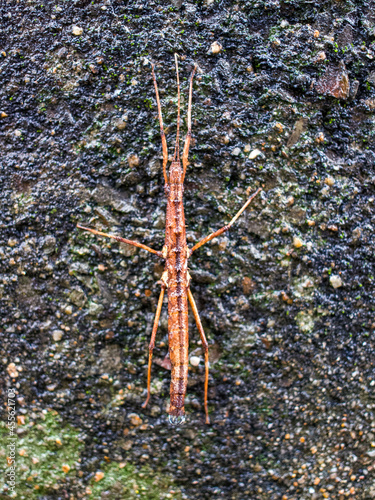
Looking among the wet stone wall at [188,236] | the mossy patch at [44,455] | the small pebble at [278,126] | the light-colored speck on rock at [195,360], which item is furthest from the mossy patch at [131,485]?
the small pebble at [278,126]

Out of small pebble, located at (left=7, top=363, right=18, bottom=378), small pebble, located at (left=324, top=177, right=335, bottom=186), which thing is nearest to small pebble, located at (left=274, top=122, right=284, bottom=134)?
small pebble, located at (left=324, top=177, right=335, bottom=186)

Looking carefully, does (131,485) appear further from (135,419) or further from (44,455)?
(44,455)

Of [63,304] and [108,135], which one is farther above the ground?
[108,135]

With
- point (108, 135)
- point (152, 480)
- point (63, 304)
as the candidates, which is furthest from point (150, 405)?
point (108, 135)

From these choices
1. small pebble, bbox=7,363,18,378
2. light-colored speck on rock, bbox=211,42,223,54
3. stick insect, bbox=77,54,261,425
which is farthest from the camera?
small pebble, bbox=7,363,18,378

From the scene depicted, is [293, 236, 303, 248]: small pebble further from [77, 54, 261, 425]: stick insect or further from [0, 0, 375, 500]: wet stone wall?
[77, 54, 261, 425]: stick insect

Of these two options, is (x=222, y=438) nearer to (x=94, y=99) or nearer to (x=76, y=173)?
(x=76, y=173)
